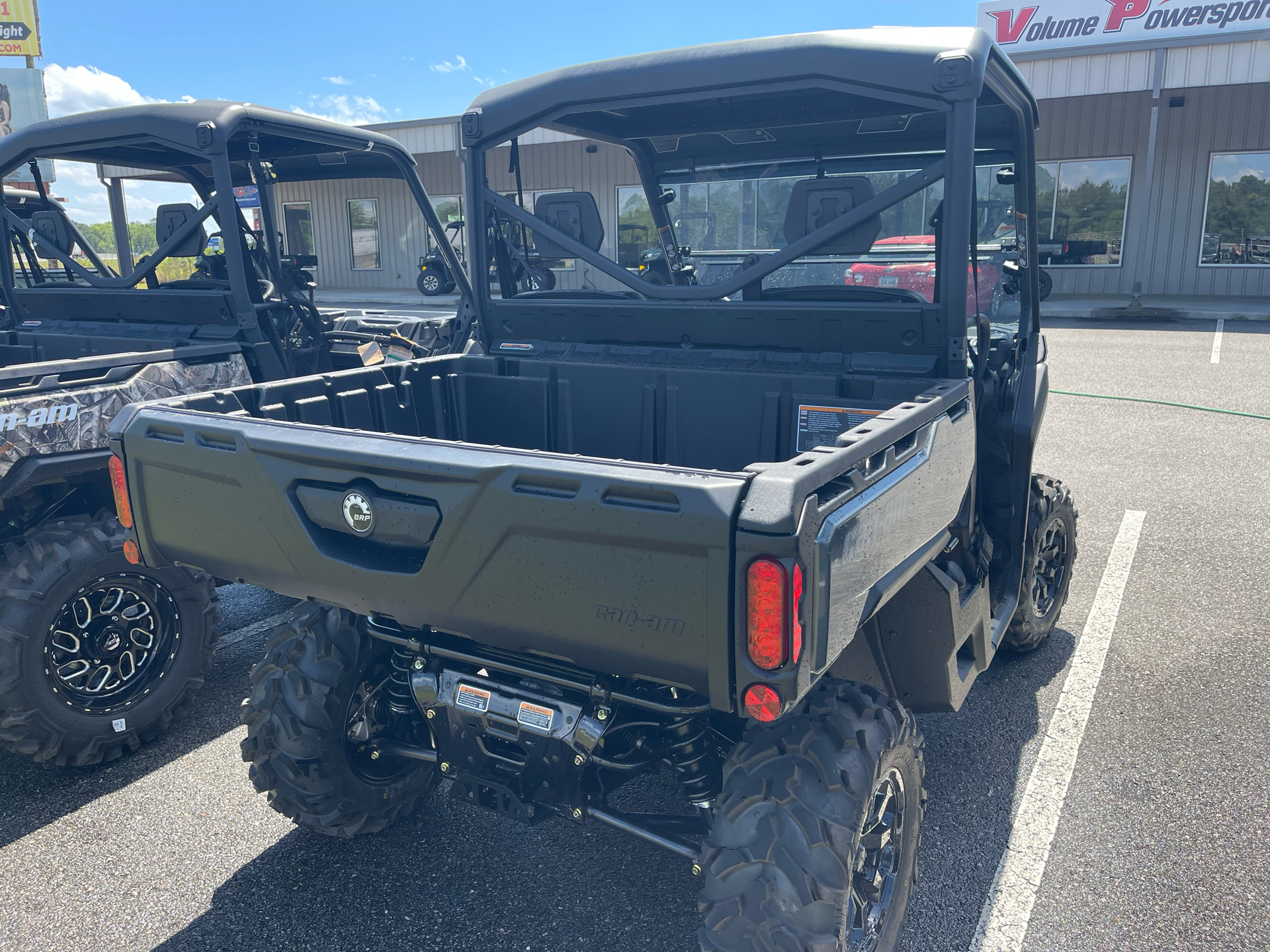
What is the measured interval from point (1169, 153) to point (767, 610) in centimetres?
2057

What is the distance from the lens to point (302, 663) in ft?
8.96

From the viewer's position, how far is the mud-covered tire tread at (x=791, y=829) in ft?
6.31

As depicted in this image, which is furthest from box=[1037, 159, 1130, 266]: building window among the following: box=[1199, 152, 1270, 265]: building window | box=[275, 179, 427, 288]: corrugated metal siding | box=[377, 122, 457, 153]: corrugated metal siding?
box=[275, 179, 427, 288]: corrugated metal siding

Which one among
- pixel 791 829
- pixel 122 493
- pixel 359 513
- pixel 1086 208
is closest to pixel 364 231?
pixel 1086 208

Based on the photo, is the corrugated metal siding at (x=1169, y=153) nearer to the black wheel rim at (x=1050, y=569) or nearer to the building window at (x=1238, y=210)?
the building window at (x=1238, y=210)

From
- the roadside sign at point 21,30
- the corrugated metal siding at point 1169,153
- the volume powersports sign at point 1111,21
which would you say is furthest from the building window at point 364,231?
the roadside sign at point 21,30

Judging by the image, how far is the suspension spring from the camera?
2.67m

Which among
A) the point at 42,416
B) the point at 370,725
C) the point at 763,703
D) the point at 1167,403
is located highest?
the point at 42,416

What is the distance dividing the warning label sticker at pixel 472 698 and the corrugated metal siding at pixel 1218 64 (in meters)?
18.4

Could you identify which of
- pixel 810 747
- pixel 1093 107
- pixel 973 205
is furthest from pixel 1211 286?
pixel 810 747

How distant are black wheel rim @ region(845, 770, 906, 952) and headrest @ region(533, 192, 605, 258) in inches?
83.8

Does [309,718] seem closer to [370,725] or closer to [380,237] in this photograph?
[370,725]

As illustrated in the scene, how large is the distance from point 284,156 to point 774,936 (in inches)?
209

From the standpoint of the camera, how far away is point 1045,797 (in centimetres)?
317
